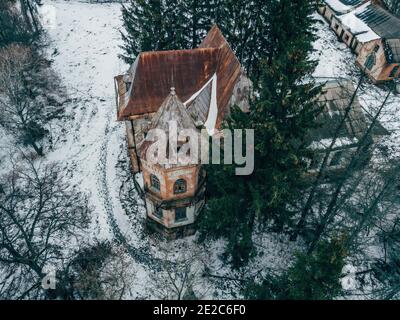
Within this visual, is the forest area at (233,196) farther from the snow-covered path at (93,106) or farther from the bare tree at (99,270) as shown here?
the snow-covered path at (93,106)

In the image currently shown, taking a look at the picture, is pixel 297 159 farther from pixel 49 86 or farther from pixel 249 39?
pixel 49 86

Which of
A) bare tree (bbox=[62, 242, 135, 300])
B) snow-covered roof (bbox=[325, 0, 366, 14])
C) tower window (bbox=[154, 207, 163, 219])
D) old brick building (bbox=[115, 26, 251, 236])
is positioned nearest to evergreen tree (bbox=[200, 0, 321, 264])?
old brick building (bbox=[115, 26, 251, 236])

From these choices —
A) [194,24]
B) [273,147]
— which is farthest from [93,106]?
[273,147]

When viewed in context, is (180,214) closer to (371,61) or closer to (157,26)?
(157,26)

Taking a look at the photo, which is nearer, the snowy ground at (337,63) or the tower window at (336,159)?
the tower window at (336,159)

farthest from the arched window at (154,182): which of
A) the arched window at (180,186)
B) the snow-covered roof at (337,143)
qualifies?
the snow-covered roof at (337,143)

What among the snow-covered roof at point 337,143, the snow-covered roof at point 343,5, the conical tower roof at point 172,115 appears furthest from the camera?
the snow-covered roof at point 343,5

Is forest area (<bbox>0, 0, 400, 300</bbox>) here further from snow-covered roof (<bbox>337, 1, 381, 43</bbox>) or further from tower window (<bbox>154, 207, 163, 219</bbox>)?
snow-covered roof (<bbox>337, 1, 381, 43</bbox>)
